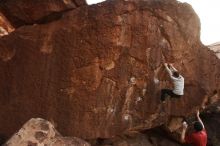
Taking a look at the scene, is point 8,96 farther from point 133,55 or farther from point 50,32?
point 133,55

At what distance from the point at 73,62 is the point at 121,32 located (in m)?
1.53

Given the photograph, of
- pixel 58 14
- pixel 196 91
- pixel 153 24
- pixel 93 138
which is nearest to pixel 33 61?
pixel 58 14

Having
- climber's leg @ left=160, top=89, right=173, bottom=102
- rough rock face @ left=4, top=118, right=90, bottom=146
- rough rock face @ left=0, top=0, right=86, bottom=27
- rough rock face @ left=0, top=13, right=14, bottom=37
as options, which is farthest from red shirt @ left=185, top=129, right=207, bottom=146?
rough rock face @ left=0, top=13, right=14, bottom=37

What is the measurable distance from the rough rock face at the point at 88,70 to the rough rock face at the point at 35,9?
0.77 metres

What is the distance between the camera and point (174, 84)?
10.6m

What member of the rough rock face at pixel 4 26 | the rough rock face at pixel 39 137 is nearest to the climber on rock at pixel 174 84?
the rough rock face at pixel 39 137

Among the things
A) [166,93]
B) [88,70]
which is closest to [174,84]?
[166,93]

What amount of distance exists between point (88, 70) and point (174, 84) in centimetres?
239

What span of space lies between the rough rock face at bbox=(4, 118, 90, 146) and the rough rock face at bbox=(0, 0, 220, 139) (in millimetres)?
1595

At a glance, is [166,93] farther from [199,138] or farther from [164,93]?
[199,138]

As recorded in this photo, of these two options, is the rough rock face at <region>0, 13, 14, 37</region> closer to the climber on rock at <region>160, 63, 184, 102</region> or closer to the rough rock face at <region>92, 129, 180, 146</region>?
the rough rock face at <region>92, 129, 180, 146</region>

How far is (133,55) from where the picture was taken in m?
10.7

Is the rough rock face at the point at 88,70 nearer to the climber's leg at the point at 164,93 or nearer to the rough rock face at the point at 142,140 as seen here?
the climber's leg at the point at 164,93

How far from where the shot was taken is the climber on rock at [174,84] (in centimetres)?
1051
